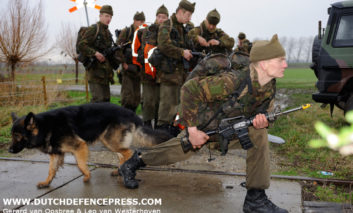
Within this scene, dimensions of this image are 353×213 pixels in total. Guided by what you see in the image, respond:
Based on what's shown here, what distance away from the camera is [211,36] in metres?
5.57

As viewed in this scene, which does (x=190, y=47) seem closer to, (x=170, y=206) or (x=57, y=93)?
(x=170, y=206)

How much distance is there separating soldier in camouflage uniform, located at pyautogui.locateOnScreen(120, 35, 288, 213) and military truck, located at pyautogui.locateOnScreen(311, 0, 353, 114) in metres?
3.27

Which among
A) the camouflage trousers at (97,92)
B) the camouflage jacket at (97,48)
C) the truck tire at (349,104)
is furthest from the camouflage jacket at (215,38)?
the truck tire at (349,104)

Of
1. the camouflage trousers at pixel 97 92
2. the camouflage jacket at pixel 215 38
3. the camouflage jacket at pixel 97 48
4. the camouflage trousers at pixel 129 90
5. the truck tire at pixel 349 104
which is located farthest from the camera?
the camouflage trousers at pixel 129 90

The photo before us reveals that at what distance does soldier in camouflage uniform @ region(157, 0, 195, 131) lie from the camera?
15.5ft

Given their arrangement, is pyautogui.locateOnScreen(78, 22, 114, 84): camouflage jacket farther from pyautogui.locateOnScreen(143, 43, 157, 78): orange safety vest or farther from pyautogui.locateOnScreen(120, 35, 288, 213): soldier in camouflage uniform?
pyautogui.locateOnScreen(120, 35, 288, 213): soldier in camouflage uniform

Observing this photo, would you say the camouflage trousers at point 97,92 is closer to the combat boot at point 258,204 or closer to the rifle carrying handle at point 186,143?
the rifle carrying handle at point 186,143

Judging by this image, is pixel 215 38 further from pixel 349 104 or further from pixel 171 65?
pixel 349 104

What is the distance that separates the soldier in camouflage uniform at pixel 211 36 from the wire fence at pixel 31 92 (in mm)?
5401

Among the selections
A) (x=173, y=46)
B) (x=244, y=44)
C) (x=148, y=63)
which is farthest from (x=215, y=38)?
(x=244, y=44)

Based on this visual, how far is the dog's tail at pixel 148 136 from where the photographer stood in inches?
131

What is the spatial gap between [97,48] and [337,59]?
178 inches

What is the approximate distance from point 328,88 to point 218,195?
3.68 m

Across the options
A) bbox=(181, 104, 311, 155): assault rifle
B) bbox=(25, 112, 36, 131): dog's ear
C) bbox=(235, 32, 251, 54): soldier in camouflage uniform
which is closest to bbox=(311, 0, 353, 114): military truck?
bbox=(181, 104, 311, 155): assault rifle
